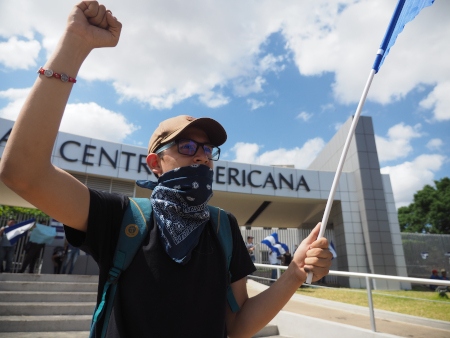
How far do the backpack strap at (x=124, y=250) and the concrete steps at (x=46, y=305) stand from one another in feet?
16.3

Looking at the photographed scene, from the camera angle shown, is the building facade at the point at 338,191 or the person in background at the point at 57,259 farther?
the building facade at the point at 338,191

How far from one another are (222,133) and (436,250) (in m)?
18.5

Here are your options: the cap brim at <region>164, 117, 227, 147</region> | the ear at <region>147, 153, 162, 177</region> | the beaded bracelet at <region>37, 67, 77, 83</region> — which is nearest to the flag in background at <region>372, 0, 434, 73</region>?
the cap brim at <region>164, 117, 227, 147</region>

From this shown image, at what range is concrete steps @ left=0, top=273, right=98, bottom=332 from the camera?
5.30 metres

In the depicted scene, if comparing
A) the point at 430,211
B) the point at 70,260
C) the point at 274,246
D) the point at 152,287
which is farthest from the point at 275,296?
the point at 430,211

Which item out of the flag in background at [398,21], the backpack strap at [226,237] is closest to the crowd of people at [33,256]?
the backpack strap at [226,237]

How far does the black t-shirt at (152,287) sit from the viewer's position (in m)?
1.18

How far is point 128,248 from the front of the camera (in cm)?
124

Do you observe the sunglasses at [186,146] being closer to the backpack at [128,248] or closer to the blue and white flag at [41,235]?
the backpack at [128,248]

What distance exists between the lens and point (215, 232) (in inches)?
60.0

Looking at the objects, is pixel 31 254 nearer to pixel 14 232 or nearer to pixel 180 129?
pixel 14 232

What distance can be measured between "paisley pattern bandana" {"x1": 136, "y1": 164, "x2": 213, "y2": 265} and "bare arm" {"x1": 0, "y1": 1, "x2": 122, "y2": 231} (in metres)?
0.33

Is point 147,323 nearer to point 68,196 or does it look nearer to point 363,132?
point 68,196

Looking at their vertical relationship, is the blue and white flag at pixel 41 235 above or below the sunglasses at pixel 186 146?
above
